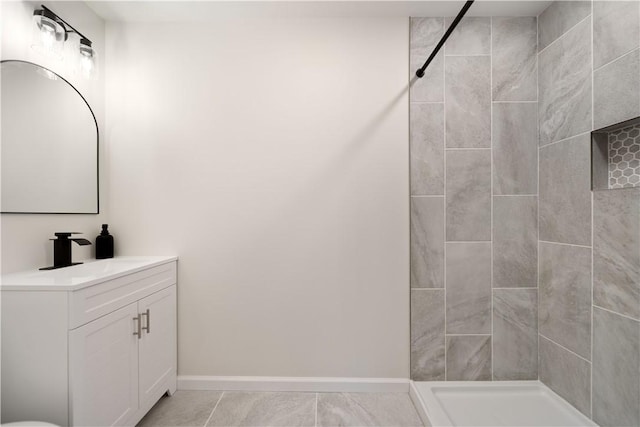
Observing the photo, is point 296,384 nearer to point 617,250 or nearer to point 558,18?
point 617,250

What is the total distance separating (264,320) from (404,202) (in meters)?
1.19

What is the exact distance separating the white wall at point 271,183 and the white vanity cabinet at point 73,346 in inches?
18.9

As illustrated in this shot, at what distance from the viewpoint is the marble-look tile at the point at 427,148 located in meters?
1.82

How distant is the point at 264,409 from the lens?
166 centimetres

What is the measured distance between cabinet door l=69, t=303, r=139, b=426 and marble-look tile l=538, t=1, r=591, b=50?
2790mm

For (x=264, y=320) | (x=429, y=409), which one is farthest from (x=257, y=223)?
(x=429, y=409)

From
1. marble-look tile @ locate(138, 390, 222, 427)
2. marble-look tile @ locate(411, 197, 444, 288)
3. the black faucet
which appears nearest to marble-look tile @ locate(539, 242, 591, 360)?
marble-look tile @ locate(411, 197, 444, 288)

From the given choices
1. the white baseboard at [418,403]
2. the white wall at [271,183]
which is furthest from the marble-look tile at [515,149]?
the white baseboard at [418,403]

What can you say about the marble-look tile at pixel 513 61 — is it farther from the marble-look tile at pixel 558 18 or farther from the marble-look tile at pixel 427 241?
the marble-look tile at pixel 427 241

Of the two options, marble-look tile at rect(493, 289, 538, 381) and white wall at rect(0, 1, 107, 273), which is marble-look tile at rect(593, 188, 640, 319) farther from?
white wall at rect(0, 1, 107, 273)

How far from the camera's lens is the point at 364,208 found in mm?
1843

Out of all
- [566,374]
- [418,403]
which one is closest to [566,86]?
[566,374]

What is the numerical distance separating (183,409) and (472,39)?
2.88m

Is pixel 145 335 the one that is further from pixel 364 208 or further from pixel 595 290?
pixel 595 290
